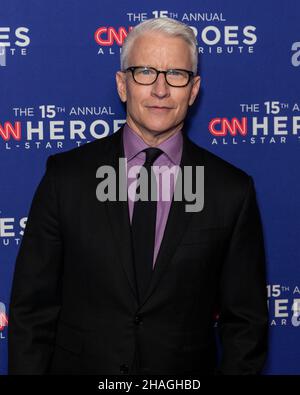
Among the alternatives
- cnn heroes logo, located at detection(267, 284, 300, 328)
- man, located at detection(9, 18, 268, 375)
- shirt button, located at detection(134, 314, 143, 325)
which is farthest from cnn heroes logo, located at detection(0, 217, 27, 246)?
cnn heroes logo, located at detection(267, 284, 300, 328)

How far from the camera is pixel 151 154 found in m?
1.70

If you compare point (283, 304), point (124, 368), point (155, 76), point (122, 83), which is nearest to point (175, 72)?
point (155, 76)

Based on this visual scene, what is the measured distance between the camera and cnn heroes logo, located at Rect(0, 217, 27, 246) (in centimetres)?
211

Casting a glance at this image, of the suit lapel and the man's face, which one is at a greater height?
the man's face

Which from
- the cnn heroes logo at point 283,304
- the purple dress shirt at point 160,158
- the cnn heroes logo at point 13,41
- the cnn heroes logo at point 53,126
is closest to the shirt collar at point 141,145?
the purple dress shirt at point 160,158

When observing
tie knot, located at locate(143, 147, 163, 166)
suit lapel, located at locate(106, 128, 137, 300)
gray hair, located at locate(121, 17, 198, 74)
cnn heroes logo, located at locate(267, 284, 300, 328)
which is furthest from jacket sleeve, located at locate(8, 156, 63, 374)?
cnn heroes logo, located at locate(267, 284, 300, 328)

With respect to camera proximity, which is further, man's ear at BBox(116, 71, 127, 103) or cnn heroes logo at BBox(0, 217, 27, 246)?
cnn heroes logo at BBox(0, 217, 27, 246)

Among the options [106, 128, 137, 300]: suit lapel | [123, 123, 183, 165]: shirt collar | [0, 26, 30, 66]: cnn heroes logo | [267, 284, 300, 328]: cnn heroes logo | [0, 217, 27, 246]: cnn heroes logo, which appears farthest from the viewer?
[267, 284, 300, 328]: cnn heroes logo

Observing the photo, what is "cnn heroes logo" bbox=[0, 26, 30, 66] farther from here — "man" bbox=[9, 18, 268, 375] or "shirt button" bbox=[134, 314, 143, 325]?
"shirt button" bbox=[134, 314, 143, 325]

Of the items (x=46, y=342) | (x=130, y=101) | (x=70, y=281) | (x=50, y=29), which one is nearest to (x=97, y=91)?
(x=50, y=29)

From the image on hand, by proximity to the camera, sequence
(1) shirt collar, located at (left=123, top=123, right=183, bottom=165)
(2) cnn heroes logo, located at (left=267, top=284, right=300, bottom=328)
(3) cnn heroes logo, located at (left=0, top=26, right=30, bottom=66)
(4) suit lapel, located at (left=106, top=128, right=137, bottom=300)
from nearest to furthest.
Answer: (4) suit lapel, located at (left=106, top=128, right=137, bottom=300) < (1) shirt collar, located at (left=123, top=123, right=183, bottom=165) < (3) cnn heroes logo, located at (left=0, top=26, right=30, bottom=66) < (2) cnn heroes logo, located at (left=267, top=284, right=300, bottom=328)

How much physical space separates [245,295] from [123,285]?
33cm

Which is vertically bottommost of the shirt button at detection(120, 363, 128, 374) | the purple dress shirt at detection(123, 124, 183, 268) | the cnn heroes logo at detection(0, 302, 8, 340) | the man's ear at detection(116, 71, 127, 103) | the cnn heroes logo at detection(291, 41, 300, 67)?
the shirt button at detection(120, 363, 128, 374)

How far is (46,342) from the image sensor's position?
1.70 meters
